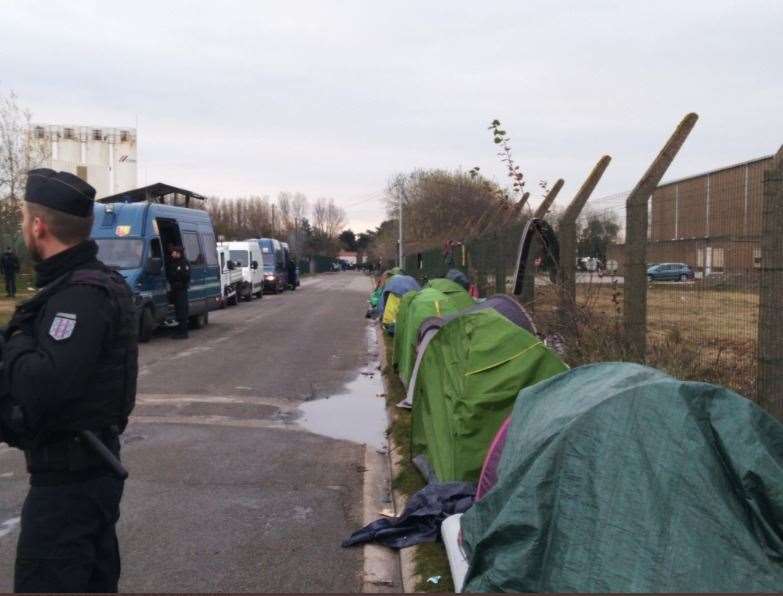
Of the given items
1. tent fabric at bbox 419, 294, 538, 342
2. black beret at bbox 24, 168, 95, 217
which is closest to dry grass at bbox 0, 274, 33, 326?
tent fabric at bbox 419, 294, 538, 342

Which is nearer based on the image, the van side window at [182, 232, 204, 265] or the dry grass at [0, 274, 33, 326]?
the van side window at [182, 232, 204, 265]

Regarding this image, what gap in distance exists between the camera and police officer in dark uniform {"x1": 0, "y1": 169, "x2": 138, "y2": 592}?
2.63 m

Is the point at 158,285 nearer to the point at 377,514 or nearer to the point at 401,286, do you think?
the point at 401,286

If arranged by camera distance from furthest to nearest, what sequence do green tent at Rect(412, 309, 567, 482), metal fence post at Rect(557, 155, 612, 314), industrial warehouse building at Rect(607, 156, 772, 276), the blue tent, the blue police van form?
the blue tent < the blue police van < metal fence post at Rect(557, 155, 612, 314) < green tent at Rect(412, 309, 567, 482) < industrial warehouse building at Rect(607, 156, 772, 276)

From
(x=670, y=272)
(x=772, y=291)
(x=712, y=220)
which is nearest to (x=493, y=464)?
(x=772, y=291)

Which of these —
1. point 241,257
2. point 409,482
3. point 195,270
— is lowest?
point 409,482

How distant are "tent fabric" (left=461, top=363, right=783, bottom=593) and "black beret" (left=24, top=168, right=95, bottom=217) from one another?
2.11m

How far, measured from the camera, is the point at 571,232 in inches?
341

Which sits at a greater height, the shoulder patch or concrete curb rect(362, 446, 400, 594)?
the shoulder patch

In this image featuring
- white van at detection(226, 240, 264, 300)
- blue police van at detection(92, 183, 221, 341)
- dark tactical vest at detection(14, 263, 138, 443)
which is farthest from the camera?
white van at detection(226, 240, 264, 300)

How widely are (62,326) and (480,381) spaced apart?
11.7 feet

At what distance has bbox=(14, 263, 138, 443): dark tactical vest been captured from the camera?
2.74 metres

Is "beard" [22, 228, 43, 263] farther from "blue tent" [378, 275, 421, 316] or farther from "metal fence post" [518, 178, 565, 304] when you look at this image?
"blue tent" [378, 275, 421, 316]

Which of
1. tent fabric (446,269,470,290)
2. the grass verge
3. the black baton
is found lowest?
the grass verge
